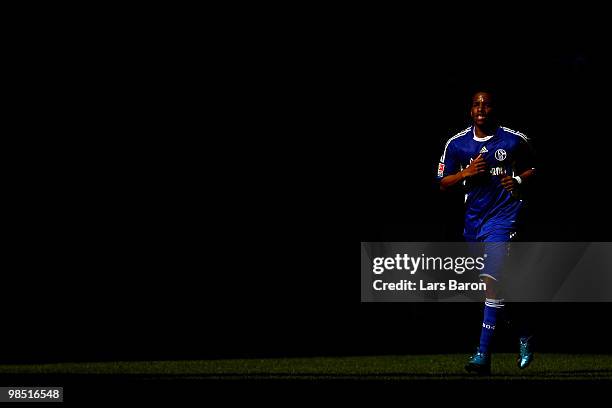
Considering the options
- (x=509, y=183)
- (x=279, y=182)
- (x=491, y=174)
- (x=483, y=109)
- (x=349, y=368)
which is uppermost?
(x=279, y=182)

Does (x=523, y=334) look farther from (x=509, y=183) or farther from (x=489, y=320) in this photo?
(x=509, y=183)

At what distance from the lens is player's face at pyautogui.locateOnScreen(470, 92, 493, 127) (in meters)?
9.19

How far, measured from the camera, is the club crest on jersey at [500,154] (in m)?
9.29

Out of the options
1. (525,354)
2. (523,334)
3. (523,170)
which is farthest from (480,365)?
(523,170)

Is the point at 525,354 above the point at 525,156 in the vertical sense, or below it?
below

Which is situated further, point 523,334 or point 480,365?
point 523,334

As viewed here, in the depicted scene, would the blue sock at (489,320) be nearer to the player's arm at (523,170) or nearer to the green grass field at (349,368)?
the green grass field at (349,368)

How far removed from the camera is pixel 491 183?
9.35m

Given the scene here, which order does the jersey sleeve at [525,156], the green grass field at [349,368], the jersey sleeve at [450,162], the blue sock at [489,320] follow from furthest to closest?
the jersey sleeve at [450,162] → the jersey sleeve at [525,156] → the blue sock at [489,320] → the green grass field at [349,368]

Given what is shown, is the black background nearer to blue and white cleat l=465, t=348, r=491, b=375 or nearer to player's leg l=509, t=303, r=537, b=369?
player's leg l=509, t=303, r=537, b=369

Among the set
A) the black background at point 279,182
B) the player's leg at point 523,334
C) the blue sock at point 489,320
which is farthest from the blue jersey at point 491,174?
the black background at point 279,182

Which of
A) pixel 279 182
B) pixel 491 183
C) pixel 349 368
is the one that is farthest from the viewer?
pixel 279 182

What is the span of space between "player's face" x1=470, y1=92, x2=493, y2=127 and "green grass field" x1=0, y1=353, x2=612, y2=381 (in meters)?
1.76

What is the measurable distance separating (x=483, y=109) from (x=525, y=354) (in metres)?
1.75
